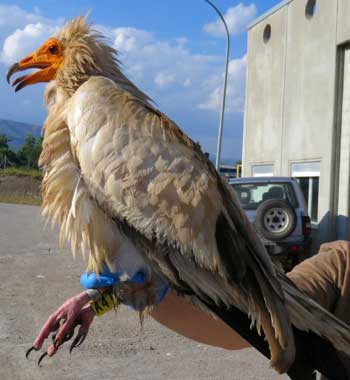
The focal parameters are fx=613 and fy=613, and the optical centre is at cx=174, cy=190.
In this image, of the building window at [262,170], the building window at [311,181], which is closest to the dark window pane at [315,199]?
the building window at [311,181]

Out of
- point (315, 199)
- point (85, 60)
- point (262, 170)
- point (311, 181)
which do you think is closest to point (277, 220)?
point (311, 181)

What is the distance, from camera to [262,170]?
20.7 metres

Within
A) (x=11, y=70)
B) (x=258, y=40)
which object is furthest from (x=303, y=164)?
(x=11, y=70)

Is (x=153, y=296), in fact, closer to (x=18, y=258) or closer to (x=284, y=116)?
(x=18, y=258)

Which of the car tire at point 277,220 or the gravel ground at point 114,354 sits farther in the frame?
the car tire at point 277,220

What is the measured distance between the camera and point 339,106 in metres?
15.8

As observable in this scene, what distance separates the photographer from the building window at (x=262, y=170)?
2006cm

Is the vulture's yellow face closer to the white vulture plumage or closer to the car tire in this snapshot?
the white vulture plumage

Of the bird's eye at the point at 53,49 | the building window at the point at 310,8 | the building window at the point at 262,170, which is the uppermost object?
the building window at the point at 310,8

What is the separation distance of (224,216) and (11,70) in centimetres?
167

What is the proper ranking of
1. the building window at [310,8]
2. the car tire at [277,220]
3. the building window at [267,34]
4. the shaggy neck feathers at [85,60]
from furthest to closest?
the building window at [267,34] < the building window at [310,8] < the car tire at [277,220] < the shaggy neck feathers at [85,60]

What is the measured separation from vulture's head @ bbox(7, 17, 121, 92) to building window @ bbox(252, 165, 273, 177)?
1701 cm

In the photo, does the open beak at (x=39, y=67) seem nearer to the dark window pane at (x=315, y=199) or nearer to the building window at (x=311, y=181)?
the building window at (x=311, y=181)

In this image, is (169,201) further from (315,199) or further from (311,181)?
(315,199)
